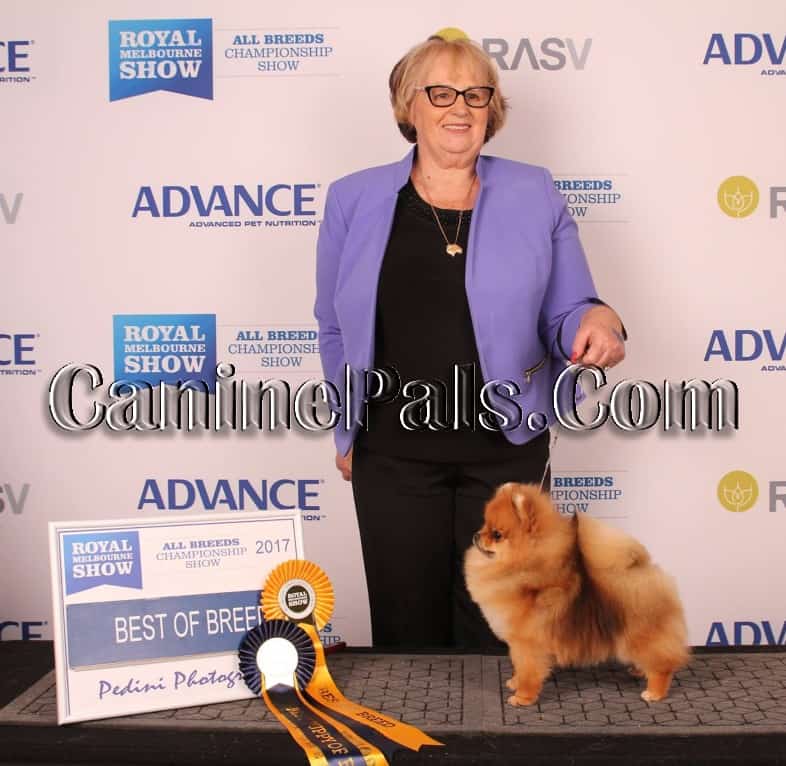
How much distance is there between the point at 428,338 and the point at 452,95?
0.54m

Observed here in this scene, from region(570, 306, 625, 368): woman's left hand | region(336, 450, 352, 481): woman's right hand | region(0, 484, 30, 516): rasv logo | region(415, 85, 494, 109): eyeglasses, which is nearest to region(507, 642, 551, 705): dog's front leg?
region(570, 306, 625, 368): woman's left hand

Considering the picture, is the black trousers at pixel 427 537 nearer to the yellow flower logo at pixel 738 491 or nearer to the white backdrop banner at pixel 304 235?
the white backdrop banner at pixel 304 235

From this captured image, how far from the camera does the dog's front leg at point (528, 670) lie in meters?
1.28

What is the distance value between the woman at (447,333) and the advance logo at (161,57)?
3.65 feet

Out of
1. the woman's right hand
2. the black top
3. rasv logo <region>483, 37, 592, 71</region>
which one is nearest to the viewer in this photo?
the black top

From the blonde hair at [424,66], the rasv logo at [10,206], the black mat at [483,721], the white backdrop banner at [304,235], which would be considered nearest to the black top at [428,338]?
the blonde hair at [424,66]

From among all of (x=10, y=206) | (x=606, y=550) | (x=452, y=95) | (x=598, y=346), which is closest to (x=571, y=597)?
(x=606, y=550)

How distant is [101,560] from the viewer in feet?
4.39

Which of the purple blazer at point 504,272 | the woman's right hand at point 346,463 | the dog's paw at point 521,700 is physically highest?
the purple blazer at point 504,272

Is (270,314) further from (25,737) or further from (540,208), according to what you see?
(25,737)

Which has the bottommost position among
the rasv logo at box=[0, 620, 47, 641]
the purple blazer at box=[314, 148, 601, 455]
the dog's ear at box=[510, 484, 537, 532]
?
the rasv logo at box=[0, 620, 47, 641]

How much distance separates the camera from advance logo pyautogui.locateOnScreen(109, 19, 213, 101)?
9.59 feet

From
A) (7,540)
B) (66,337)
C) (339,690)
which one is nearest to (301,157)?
(66,337)

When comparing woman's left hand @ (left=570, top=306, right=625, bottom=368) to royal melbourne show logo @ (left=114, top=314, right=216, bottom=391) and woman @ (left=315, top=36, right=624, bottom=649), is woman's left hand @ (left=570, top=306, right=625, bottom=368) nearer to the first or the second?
woman @ (left=315, top=36, right=624, bottom=649)
